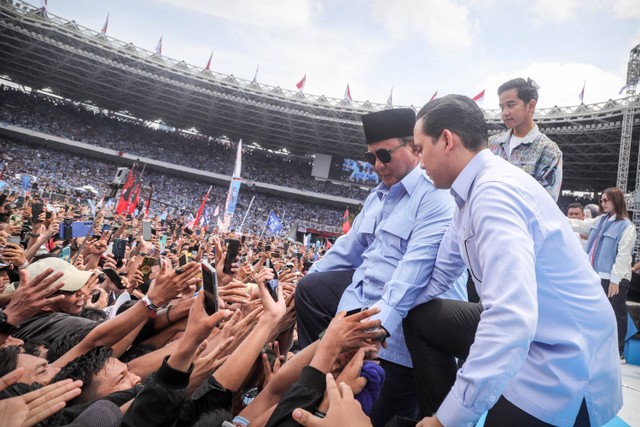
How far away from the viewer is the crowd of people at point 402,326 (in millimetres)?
1228

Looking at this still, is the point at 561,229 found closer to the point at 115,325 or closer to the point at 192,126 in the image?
the point at 115,325

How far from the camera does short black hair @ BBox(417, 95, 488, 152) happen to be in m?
1.56

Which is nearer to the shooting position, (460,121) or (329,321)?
(460,121)

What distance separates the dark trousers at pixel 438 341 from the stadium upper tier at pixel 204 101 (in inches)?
853

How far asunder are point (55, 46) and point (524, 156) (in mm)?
29504

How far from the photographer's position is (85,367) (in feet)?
6.40

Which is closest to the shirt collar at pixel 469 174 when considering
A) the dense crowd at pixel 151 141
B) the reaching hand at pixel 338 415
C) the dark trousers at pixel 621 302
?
the reaching hand at pixel 338 415

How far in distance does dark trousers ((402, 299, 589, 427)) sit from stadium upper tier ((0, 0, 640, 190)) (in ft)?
71.1

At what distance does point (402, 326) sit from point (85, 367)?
63.6 inches

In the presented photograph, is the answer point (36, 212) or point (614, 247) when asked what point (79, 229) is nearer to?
point (36, 212)

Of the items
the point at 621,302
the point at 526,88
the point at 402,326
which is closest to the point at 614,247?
the point at 621,302

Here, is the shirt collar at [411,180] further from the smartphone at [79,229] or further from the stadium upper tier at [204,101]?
the stadium upper tier at [204,101]

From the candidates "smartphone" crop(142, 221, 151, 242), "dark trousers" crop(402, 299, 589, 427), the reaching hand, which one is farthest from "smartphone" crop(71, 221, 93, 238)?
the reaching hand

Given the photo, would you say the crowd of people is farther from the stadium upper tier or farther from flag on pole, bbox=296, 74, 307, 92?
flag on pole, bbox=296, 74, 307, 92
